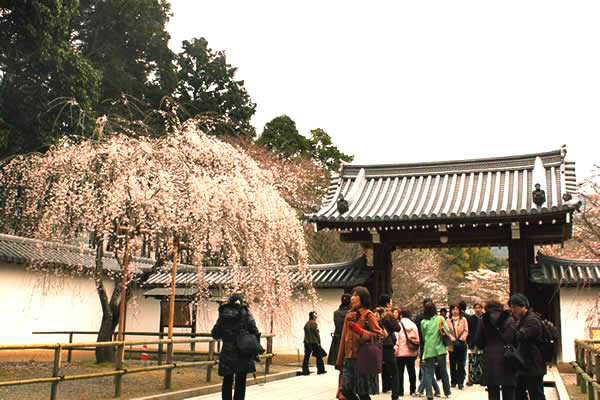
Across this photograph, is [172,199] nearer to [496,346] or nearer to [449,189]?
[496,346]

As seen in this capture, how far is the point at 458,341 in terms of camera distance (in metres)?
10.8

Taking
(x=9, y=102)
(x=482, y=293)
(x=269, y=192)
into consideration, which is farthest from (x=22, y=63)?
(x=482, y=293)

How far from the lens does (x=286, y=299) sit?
1404 cm

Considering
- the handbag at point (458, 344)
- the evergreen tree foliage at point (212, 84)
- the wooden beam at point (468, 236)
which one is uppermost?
the evergreen tree foliage at point (212, 84)

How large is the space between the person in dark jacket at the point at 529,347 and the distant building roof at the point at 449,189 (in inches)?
307

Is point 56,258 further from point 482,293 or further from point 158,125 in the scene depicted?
point 482,293

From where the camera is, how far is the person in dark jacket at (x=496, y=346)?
6555mm

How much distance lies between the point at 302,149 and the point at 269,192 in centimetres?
2499

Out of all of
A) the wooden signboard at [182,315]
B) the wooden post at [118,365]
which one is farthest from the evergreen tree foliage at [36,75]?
the wooden post at [118,365]

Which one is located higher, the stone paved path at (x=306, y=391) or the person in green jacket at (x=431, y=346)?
the person in green jacket at (x=431, y=346)

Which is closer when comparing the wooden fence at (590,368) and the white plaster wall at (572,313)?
the wooden fence at (590,368)

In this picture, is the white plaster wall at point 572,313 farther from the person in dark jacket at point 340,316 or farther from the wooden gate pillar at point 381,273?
the person in dark jacket at point 340,316

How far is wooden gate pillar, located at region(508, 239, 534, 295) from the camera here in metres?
14.8

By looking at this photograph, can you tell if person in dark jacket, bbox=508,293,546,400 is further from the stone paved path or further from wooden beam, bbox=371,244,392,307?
wooden beam, bbox=371,244,392,307
